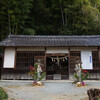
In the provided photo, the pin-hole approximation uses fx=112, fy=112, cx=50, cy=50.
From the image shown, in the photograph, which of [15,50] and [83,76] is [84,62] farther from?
[15,50]

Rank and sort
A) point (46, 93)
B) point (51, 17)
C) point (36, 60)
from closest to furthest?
point (46, 93)
point (36, 60)
point (51, 17)

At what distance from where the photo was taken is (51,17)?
20.9 m

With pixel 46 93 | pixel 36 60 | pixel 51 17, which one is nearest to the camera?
pixel 46 93

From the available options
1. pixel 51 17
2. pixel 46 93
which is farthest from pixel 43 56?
pixel 51 17

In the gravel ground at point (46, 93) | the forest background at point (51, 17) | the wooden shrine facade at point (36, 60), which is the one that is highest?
the forest background at point (51, 17)

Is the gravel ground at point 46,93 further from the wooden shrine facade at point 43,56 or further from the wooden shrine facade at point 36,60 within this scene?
the wooden shrine facade at point 43,56

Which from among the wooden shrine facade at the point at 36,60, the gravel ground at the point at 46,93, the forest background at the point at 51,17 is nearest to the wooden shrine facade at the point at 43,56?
the wooden shrine facade at the point at 36,60

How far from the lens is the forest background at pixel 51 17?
15453mm

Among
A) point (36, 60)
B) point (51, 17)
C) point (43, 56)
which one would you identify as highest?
point (51, 17)

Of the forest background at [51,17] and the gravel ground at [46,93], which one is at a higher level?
the forest background at [51,17]

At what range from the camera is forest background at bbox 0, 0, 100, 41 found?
50.7 ft

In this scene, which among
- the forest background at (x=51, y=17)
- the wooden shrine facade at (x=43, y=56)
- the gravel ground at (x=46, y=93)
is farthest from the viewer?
the forest background at (x=51, y=17)

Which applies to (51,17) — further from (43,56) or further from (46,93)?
(46,93)

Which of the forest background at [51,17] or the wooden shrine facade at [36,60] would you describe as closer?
the wooden shrine facade at [36,60]
